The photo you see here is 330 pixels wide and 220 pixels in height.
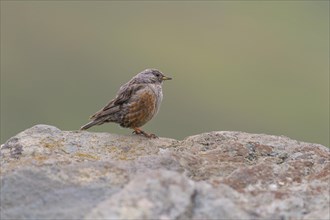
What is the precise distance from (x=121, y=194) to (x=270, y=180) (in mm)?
1818

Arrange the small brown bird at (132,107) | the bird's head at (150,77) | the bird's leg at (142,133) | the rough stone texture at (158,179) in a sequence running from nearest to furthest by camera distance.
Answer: the rough stone texture at (158,179) < the bird's leg at (142,133) < the small brown bird at (132,107) < the bird's head at (150,77)

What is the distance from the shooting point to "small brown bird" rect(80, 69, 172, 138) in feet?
44.7

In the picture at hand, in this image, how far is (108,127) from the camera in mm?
53594

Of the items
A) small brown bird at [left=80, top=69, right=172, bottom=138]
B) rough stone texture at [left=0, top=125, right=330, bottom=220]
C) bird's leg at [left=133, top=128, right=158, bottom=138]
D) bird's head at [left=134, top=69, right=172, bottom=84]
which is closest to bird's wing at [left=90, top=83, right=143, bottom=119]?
small brown bird at [left=80, top=69, right=172, bottom=138]

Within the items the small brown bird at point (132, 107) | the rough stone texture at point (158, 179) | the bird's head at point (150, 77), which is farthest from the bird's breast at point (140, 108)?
the rough stone texture at point (158, 179)

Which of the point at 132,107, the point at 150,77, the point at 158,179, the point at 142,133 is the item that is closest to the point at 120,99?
the point at 132,107

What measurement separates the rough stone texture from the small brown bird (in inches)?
115

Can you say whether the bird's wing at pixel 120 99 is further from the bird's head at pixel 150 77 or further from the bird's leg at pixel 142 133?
the bird's leg at pixel 142 133

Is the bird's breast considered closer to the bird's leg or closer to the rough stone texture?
the bird's leg

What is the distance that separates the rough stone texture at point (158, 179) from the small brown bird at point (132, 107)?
2932 mm

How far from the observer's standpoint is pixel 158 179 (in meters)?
7.93

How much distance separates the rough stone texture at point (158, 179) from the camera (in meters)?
7.90

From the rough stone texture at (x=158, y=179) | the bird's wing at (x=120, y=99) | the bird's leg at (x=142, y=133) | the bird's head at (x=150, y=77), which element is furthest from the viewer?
the bird's head at (x=150, y=77)

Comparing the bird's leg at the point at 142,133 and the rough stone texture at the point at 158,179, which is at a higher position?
the bird's leg at the point at 142,133
